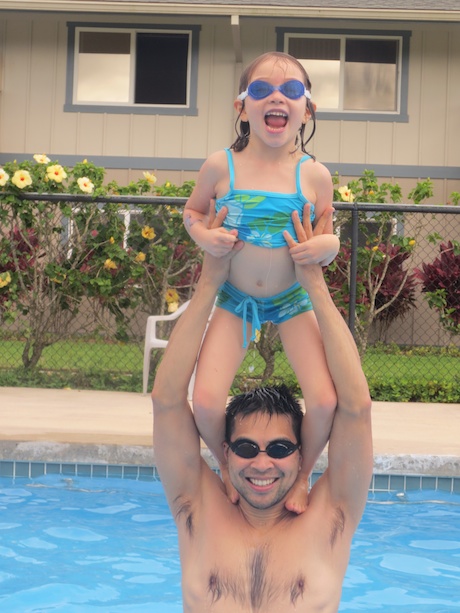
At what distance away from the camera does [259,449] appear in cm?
243

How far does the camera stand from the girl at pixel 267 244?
8.15 ft

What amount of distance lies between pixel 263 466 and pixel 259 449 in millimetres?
45

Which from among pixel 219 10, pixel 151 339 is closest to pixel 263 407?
pixel 151 339

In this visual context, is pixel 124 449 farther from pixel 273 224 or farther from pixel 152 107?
pixel 152 107

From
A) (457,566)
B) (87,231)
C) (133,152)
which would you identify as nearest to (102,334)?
(87,231)

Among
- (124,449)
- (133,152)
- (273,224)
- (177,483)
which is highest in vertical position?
(133,152)

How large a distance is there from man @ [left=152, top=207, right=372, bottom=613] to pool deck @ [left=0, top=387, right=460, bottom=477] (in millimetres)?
3213

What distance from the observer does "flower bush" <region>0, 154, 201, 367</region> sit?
8844mm

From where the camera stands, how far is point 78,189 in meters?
8.69

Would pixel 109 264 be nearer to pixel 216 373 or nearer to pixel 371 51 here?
pixel 216 373

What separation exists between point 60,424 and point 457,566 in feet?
9.40

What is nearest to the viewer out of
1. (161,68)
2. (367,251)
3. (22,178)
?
(22,178)

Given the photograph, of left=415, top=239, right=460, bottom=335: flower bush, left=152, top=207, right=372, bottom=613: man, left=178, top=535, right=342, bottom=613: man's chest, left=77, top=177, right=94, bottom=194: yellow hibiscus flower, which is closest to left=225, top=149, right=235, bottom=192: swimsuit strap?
left=152, top=207, right=372, bottom=613: man

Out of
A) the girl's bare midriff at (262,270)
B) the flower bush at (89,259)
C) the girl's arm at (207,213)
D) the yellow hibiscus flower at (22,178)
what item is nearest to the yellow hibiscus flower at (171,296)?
the flower bush at (89,259)
